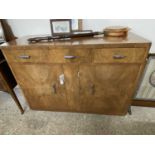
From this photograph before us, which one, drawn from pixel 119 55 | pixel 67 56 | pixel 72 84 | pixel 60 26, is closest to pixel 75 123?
pixel 72 84

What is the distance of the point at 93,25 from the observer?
4.77ft

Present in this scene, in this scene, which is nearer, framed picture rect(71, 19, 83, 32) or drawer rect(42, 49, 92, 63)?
drawer rect(42, 49, 92, 63)

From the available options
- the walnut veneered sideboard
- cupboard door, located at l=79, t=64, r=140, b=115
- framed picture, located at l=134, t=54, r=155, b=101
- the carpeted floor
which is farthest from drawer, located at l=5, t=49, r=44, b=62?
framed picture, located at l=134, t=54, r=155, b=101

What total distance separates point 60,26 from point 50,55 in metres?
0.41

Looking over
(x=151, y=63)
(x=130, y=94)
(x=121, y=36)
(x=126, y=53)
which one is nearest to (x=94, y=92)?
(x=130, y=94)

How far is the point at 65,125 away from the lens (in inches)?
60.2

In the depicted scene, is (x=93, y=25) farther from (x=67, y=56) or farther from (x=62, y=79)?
(x=62, y=79)

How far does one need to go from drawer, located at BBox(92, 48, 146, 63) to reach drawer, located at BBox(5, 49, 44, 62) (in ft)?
1.75

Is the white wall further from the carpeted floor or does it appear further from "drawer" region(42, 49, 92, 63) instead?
the carpeted floor

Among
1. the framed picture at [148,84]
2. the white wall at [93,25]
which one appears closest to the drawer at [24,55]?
the white wall at [93,25]

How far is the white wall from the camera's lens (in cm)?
137

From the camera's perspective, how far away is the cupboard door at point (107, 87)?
46.0 inches

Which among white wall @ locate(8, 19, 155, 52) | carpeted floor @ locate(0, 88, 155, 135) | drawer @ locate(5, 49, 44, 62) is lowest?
carpeted floor @ locate(0, 88, 155, 135)
